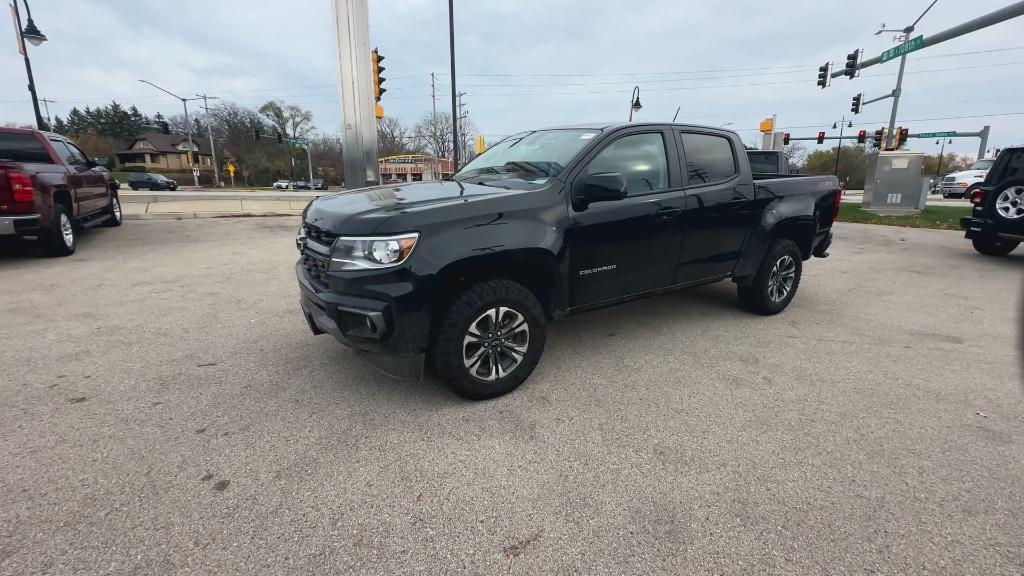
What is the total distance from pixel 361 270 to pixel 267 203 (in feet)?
52.6

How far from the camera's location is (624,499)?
88.0 inches

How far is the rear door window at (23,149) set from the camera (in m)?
6.97

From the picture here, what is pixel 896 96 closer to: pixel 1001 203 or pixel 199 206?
pixel 1001 203

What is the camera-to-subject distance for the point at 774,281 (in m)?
4.84

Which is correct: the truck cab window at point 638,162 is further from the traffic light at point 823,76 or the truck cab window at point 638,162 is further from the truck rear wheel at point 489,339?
the traffic light at point 823,76

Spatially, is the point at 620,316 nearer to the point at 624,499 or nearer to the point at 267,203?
the point at 624,499

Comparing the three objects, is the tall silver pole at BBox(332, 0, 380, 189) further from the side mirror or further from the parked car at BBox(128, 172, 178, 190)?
the parked car at BBox(128, 172, 178, 190)

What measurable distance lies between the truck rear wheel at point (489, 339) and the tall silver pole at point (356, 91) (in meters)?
9.53

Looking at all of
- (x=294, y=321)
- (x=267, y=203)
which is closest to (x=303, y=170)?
(x=267, y=203)

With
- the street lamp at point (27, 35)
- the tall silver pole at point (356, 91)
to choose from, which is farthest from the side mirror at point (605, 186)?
the street lamp at point (27, 35)

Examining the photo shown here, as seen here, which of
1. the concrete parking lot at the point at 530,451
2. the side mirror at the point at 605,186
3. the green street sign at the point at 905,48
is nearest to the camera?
the concrete parking lot at the point at 530,451

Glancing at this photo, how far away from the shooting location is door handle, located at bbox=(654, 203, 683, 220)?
3707mm

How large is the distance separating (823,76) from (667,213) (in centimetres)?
2365

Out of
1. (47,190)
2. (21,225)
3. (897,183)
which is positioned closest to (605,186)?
(21,225)
